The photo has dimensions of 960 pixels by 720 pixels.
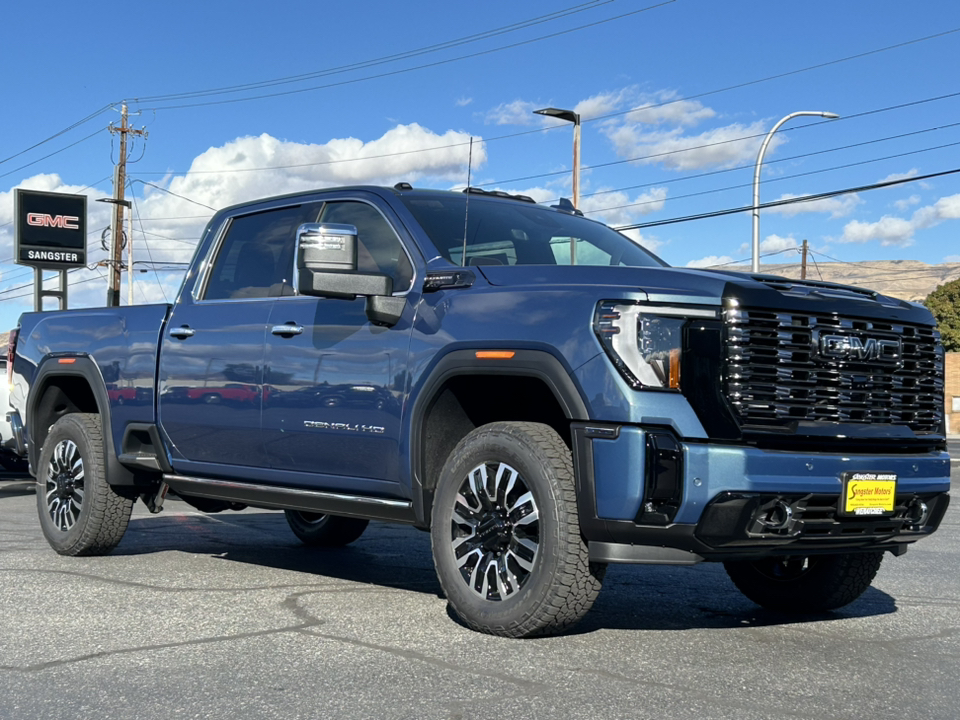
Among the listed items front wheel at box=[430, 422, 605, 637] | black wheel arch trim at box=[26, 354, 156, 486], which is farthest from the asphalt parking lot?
black wheel arch trim at box=[26, 354, 156, 486]

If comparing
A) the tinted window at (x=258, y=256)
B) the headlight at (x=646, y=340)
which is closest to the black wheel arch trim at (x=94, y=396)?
the tinted window at (x=258, y=256)

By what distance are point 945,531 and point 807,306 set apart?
597 centimetres

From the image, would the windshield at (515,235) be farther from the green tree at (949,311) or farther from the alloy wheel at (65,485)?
the green tree at (949,311)

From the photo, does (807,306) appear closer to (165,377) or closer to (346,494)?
(346,494)

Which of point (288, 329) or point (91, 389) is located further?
point (91, 389)

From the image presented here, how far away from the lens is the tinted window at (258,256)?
6.88 metres

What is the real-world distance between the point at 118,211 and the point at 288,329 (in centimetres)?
4411

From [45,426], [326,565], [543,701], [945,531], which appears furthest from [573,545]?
[945,531]

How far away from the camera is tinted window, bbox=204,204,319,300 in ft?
22.6

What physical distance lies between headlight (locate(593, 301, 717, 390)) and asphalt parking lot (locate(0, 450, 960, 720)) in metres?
1.12

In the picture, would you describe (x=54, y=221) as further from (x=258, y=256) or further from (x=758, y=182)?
(x=258, y=256)

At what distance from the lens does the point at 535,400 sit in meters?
5.66

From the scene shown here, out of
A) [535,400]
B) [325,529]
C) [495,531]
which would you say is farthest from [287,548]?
[495,531]

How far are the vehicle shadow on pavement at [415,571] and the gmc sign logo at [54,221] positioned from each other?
35498 millimetres
